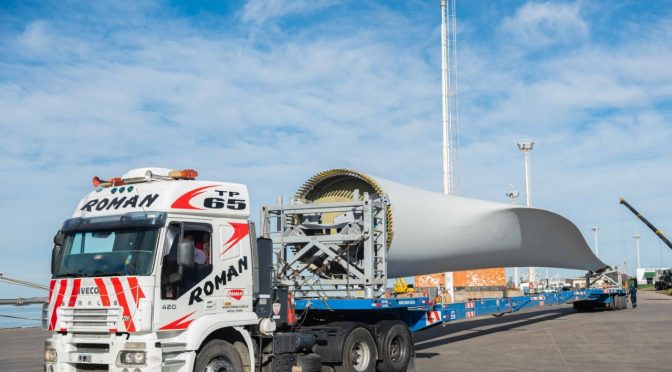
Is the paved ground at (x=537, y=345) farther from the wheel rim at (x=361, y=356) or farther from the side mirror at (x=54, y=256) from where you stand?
the side mirror at (x=54, y=256)

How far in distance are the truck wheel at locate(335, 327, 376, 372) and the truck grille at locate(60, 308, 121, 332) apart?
14.9ft

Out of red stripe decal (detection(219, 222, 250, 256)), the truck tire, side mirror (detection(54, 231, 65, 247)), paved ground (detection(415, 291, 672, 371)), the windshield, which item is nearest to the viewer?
the windshield

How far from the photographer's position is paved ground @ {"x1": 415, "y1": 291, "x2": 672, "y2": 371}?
13.9m

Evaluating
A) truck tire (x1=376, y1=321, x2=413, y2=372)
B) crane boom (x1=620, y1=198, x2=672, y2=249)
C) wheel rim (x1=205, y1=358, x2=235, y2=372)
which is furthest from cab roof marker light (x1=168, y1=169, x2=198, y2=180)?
crane boom (x1=620, y1=198, x2=672, y2=249)

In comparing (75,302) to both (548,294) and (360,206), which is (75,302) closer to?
(360,206)

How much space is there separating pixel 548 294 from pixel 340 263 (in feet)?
35.0

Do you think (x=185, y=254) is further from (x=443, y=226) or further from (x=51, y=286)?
(x=443, y=226)

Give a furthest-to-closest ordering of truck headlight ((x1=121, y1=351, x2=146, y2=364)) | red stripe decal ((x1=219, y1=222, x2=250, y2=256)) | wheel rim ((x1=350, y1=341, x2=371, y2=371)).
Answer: wheel rim ((x1=350, y1=341, x2=371, y2=371)) < red stripe decal ((x1=219, y1=222, x2=250, y2=256)) < truck headlight ((x1=121, y1=351, x2=146, y2=364))

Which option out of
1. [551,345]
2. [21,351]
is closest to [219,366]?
[551,345]

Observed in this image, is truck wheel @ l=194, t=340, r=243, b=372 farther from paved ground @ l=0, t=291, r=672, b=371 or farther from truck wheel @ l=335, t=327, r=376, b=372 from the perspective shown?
paved ground @ l=0, t=291, r=672, b=371

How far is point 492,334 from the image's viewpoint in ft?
68.3

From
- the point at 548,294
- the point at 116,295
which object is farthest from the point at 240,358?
the point at 548,294

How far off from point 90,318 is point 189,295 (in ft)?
4.30

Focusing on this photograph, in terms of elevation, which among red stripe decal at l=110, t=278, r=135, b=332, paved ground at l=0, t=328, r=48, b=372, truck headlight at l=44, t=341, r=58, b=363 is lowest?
paved ground at l=0, t=328, r=48, b=372
